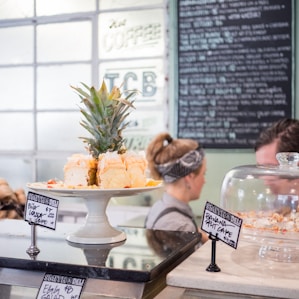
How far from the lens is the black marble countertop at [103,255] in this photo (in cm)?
118

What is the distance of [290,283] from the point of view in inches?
43.4

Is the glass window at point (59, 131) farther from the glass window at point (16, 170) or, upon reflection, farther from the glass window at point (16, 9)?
the glass window at point (16, 9)

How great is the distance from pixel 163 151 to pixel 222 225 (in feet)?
5.21

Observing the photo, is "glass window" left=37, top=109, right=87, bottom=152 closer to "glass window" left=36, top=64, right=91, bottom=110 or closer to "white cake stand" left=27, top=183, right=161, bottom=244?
"glass window" left=36, top=64, right=91, bottom=110

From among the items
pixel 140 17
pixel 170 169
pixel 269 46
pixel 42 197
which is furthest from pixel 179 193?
pixel 42 197

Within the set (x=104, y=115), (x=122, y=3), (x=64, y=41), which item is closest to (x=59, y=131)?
(x=64, y=41)

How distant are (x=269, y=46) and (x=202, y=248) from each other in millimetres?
1810

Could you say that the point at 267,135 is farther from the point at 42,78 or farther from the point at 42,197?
the point at 42,78

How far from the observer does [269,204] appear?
4.44 ft

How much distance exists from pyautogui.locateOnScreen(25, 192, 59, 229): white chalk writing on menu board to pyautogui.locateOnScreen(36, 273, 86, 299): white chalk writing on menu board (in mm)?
169

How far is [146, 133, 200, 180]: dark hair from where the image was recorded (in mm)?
2742

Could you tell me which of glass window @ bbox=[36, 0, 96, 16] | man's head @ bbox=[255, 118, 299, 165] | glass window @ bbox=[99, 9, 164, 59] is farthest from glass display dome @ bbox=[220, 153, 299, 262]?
glass window @ bbox=[36, 0, 96, 16]

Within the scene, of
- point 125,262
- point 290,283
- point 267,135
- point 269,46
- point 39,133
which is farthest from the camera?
point 39,133

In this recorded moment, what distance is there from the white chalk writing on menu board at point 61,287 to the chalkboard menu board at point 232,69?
1997 mm
